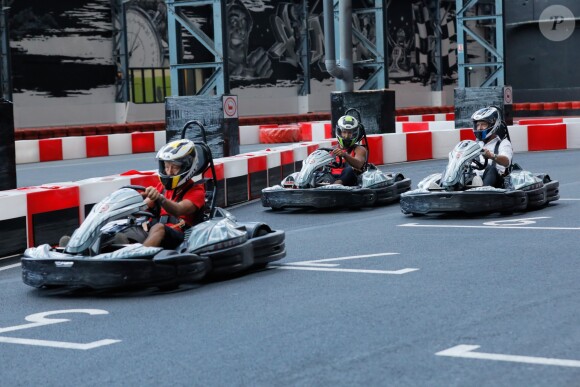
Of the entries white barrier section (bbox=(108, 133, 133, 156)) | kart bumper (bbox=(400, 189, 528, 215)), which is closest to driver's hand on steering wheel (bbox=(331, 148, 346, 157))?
kart bumper (bbox=(400, 189, 528, 215))

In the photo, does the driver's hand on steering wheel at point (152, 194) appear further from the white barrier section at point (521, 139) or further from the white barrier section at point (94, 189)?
the white barrier section at point (521, 139)

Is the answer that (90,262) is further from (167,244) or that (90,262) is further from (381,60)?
(381,60)

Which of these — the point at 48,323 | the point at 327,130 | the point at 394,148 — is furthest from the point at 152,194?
the point at 327,130

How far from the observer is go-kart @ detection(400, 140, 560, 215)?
33.2 feet

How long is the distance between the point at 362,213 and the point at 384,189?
506 mm

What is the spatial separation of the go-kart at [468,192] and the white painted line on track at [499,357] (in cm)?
519

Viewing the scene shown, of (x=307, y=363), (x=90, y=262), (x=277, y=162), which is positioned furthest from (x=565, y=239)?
(x=277, y=162)

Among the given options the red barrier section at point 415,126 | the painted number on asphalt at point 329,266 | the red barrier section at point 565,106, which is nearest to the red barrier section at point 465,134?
the red barrier section at point 415,126

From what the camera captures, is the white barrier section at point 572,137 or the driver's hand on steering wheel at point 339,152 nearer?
the driver's hand on steering wheel at point 339,152

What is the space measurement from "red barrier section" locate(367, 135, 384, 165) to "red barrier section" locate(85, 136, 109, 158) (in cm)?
→ 646

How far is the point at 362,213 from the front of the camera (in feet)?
36.9

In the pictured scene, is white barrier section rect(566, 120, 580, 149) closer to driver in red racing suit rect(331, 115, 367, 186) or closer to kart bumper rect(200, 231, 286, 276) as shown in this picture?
driver in red racing suit rect(331, 115, 367, 186)

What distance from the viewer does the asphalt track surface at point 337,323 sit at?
4.68 m

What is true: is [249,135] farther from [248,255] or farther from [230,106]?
[248,255]
